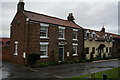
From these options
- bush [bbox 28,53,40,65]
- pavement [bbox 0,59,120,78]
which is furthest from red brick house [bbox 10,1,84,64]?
pavement [bbox 0,59,120,78]

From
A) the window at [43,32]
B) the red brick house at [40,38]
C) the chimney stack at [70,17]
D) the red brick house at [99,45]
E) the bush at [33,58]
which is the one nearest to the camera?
the bush at [33,58]

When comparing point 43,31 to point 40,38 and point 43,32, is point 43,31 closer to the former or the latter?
point 43,32

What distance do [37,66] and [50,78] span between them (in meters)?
5.69

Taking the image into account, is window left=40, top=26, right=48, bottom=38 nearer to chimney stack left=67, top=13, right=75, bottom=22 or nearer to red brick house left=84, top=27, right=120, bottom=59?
red brick house left=84, top=27, right=120, bottom=59

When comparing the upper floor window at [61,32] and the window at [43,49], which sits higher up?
the upper floor window at [61,32]

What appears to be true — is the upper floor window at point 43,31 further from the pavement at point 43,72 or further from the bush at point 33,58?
the pavement at point 43,72

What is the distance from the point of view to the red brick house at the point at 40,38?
16.6 meters

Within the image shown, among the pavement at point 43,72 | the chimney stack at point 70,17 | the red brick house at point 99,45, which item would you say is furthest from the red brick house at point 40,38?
the chimney stack at point 70,17

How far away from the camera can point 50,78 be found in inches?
423

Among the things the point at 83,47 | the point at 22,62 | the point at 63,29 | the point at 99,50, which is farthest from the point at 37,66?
the point at 99,50

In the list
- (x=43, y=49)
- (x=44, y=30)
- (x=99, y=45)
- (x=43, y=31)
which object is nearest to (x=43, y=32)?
(x=43, y=31)

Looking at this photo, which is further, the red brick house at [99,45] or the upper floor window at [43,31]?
the red brick house at [99,45]

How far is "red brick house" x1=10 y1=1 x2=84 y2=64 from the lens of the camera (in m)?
16.6

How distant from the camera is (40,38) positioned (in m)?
17.4
